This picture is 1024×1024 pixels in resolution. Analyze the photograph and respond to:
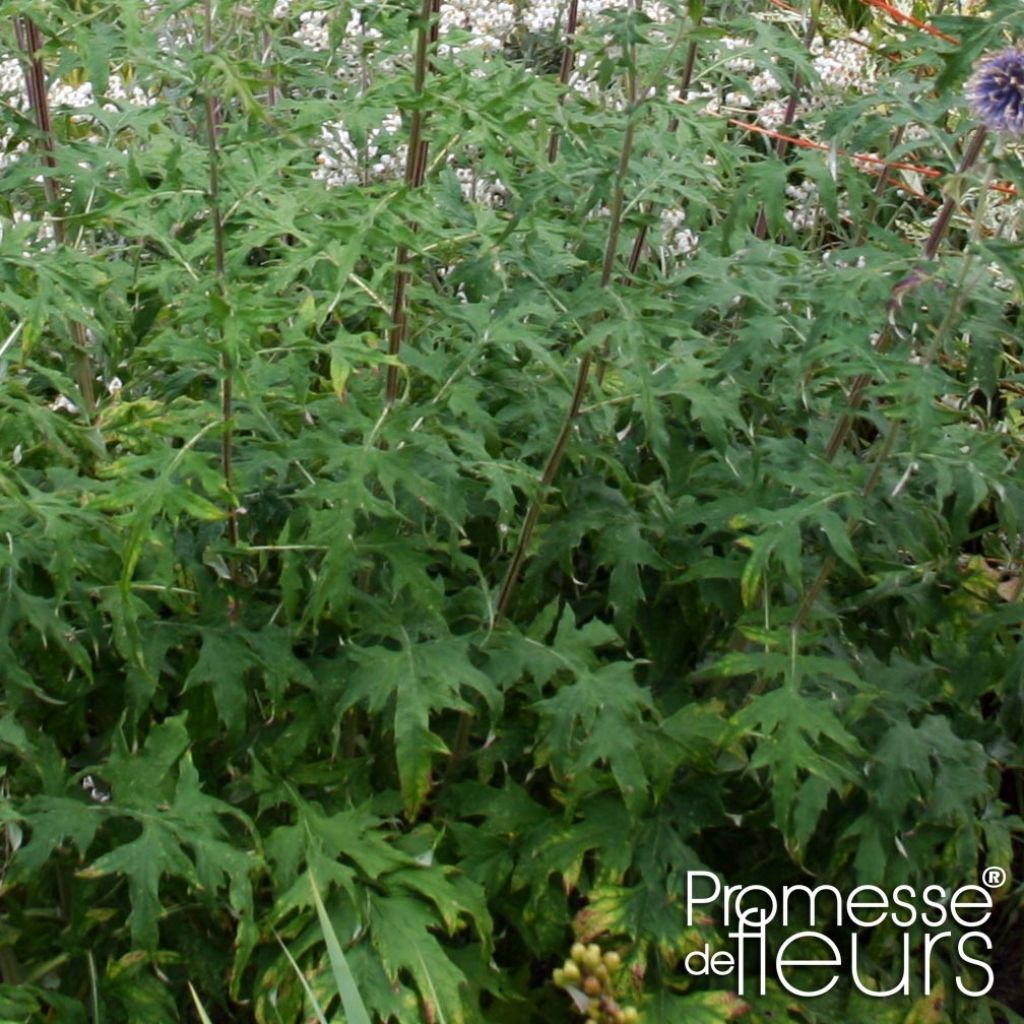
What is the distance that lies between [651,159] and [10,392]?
3.63 ft

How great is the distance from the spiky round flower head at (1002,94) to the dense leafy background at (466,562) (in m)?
0.04

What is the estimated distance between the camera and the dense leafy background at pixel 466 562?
200 cm

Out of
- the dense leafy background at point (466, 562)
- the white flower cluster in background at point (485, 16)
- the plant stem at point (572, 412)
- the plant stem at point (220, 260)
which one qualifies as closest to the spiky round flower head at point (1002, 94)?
the dense leafy background at point (466, 562)

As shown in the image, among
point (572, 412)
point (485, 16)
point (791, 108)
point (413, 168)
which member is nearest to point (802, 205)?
point (791, 108)

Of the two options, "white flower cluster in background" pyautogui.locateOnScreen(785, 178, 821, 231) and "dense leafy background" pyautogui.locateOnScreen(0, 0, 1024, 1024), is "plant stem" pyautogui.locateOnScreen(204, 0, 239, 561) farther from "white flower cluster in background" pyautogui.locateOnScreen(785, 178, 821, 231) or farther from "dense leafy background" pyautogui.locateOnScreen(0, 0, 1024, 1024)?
"white flower cluster in background" pyautogui.locateOnScreen(785, 178, 821, 231)

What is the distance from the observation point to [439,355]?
2266 mm

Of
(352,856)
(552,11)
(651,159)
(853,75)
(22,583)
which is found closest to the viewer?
(352,856)

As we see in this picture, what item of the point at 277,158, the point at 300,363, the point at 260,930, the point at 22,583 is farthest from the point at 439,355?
the point at 260,930

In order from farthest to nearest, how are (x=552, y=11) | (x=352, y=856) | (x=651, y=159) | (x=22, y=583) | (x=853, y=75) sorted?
(x=552, y=11) < (x=853, y=75) < (x=651, y=159) < (x=22, y=583) < (x=352, y=856)

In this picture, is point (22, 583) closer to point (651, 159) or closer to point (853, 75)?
point (651, 159)

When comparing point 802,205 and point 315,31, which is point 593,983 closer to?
point 802,205

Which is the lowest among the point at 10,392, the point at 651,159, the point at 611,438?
the point at 611,438

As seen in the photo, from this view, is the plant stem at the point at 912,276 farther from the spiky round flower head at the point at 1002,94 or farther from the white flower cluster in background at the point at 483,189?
the white flower cluster in background at the point at 483,189

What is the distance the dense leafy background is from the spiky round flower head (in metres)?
0.04
